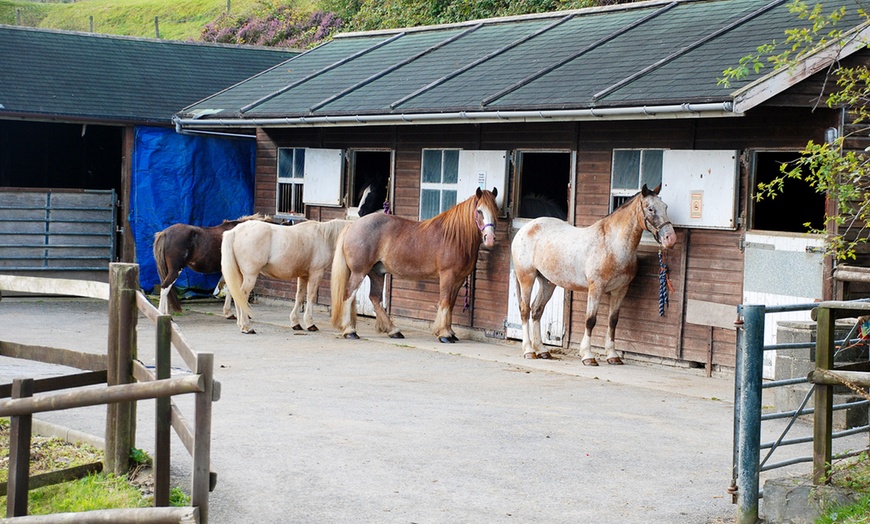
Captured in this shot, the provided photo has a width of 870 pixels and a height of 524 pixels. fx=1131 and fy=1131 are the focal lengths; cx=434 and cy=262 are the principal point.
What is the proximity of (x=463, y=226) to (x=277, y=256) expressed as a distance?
2.54 metres

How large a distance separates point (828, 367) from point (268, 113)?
11372mm

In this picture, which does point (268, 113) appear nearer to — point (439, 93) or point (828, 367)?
point (439, 93)

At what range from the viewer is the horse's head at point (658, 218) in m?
10.8

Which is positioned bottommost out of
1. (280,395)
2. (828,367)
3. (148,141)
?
(280,395)

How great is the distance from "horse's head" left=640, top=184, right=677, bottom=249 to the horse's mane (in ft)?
8.25

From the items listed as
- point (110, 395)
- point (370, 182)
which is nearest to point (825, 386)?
point (110, 395)

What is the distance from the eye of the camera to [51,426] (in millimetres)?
7359

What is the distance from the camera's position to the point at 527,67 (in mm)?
13797

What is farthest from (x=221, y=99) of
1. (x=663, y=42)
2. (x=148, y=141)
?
(x=663, y=42)

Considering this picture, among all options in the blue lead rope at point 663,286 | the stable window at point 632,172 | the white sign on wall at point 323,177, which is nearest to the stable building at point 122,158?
the white sign on wall at point 323,177

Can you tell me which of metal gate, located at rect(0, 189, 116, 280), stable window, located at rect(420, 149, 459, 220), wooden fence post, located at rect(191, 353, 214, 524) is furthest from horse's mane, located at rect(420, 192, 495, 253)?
wooden fence post, located at rect(191, 353, 214, 524)

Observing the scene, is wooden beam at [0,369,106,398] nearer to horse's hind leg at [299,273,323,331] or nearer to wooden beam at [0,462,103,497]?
wooden beam at [0,462,103,497]

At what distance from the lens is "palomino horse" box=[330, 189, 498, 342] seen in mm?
13164

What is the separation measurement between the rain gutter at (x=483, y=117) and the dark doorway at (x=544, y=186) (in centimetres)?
120
